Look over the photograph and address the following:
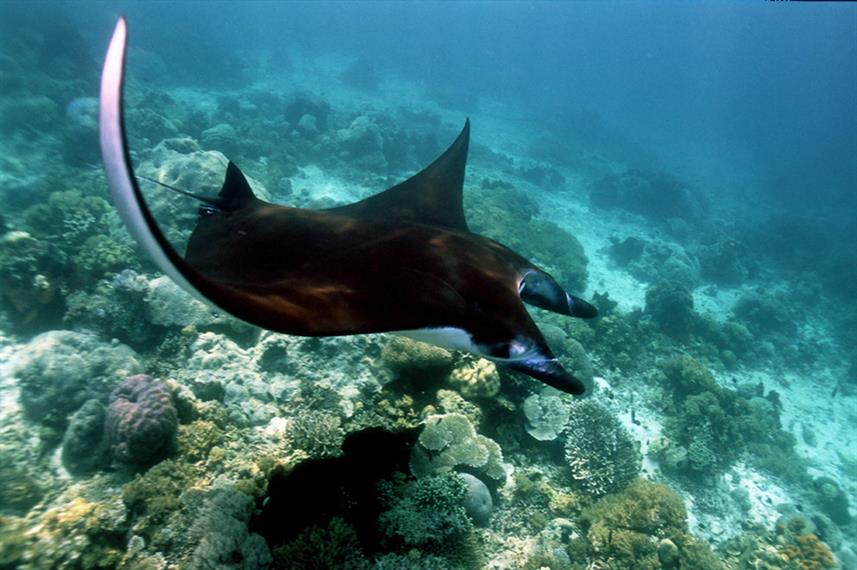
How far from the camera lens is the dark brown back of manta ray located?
196 cm

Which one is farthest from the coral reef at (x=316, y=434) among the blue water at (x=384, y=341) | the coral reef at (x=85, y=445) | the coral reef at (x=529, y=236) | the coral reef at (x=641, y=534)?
the coral reef at (x=529, y=236)

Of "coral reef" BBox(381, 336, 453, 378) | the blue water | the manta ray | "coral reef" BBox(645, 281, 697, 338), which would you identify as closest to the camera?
the manta ray

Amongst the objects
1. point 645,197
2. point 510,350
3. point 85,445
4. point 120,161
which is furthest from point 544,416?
point 645,197

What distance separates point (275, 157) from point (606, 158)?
1227 inches

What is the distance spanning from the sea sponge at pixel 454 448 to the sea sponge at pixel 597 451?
1.64m

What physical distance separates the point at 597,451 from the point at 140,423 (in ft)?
21.0

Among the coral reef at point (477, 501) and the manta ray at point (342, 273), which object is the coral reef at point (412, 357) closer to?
the coral reef at point (477, 501)

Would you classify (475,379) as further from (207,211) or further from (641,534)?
(207,211)

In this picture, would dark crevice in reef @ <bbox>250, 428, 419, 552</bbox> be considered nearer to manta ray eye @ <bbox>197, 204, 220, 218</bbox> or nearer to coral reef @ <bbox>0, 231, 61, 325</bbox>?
manta ray eye @ <bbox>197, 204, 220, 218</bbox>

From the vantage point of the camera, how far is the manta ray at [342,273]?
4.28ft

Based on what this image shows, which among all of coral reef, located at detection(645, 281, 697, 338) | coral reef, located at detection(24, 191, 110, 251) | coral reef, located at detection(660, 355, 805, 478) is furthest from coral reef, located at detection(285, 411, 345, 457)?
coral reef, located at detection(645, 281, 697, 338)

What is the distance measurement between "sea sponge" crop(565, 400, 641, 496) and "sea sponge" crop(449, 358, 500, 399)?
1.75m

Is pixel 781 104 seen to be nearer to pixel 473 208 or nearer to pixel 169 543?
pixel 473 208

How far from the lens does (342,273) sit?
247 centimetres
